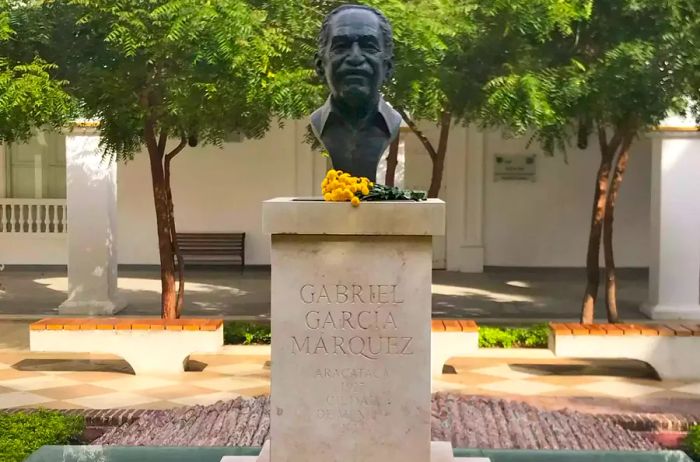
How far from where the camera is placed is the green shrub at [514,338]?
33.0 ft

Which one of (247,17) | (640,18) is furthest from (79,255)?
(640,18)

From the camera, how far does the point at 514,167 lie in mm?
17953

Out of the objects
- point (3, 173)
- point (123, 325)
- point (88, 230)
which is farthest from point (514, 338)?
point (3, 173)

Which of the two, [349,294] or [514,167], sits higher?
[514,167]

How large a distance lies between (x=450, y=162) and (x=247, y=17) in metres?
10.2

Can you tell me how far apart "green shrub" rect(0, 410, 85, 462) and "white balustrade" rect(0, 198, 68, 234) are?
38.0ft

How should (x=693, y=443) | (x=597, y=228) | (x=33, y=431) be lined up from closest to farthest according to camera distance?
1. (x=693, y=443)
2. (x=33, y=431)
3. (x=597, y=228)

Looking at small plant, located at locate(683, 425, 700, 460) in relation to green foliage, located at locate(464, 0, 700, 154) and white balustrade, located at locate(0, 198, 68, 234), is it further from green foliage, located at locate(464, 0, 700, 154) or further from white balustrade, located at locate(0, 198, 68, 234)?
white balustrade, located at locate(0, 198, 68, 234)

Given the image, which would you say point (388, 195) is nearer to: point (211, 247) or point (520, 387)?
point (520, 387)

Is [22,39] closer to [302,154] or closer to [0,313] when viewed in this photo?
[0,313]

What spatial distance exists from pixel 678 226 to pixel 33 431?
9514mm

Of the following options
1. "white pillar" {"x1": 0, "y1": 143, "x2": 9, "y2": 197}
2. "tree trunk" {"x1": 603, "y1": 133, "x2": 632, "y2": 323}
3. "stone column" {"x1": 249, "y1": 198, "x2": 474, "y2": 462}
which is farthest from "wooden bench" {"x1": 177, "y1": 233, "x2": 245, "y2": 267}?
"stone column" {"x1": 249, "y1": 198, "x2": 474, "y2": 462}

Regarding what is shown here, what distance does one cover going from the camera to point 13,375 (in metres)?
8.98

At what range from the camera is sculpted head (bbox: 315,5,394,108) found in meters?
4.74
